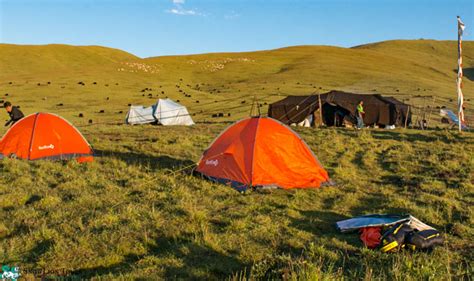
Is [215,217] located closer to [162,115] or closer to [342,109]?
[342,109]

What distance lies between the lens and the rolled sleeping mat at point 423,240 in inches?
278

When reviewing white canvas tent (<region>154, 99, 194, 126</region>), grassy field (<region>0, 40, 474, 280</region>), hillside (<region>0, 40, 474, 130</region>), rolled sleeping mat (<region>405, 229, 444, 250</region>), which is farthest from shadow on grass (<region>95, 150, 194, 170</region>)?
hillside (<region>0, 40, 474, 130</region>)

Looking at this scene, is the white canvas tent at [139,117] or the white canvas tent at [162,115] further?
the white canvas tent at [139,117]

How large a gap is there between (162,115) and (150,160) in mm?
13244

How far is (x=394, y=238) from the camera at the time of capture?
23.3ft

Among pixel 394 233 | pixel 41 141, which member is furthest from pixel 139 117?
pixel 394 233

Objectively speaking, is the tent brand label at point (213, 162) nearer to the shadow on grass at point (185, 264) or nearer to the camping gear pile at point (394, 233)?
the camping gear pile at point (394, 233)

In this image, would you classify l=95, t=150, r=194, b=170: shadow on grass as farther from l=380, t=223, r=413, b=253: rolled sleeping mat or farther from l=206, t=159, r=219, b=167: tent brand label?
l=380, t=223, r=413, b=253: rolled sleeping mat

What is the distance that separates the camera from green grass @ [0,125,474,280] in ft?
20.8

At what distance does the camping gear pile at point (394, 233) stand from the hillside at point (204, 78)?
2385cm

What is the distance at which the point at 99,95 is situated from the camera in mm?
45625

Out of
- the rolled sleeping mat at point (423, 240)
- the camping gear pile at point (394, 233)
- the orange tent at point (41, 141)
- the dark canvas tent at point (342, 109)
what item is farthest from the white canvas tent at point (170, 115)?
the rolled sleeping mat at point (423, 240)

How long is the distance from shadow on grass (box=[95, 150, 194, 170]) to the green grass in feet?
Answer: 0.21

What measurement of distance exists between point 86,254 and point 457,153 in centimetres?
1415
